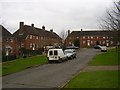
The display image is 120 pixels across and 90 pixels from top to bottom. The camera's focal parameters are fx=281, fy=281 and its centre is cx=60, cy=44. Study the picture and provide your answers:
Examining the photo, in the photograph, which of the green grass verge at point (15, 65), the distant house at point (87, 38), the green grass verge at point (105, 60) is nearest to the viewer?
the green grass verge at point (15, 65)

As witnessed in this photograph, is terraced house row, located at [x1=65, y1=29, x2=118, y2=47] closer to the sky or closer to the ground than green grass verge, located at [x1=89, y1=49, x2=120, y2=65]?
closer to the sky

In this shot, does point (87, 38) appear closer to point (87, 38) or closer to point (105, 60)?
point (87, 38)

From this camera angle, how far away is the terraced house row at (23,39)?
6994 centimetres

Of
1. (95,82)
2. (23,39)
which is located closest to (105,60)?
(95,82)

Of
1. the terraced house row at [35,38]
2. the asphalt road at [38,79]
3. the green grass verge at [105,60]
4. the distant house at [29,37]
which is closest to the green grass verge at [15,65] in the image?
the asphalt road at [38,79]

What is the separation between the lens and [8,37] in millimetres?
71062

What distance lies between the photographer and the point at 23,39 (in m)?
85.3

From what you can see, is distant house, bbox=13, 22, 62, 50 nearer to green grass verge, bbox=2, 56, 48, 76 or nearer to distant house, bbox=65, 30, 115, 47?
distant house, bbox=65, 30, 115, 47

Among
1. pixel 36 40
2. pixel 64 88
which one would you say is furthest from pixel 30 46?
pixel 64 88

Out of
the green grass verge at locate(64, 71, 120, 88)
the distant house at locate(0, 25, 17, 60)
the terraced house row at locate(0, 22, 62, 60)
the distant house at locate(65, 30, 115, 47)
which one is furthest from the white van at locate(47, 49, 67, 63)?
the distant house at locate(65, 30, 115, 47)

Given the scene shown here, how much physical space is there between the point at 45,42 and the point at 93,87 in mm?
90213

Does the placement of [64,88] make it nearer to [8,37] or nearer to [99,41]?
[8,37]

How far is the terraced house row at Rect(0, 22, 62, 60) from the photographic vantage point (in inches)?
2753

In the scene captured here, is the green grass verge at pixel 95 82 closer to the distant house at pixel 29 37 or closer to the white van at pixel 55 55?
the white van at pixel 55 55
